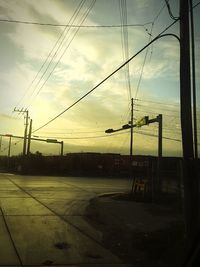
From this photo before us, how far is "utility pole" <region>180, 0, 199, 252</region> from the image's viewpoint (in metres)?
9.38

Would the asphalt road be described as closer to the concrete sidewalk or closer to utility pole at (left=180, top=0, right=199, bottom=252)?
the concrete sidewalk

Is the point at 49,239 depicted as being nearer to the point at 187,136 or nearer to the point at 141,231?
the point at 141,231

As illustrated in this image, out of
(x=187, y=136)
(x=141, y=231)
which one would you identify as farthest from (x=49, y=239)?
(x=187, y=136)

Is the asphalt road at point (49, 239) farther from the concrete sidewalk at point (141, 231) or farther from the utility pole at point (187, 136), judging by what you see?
the utility pole at point (187, 136)

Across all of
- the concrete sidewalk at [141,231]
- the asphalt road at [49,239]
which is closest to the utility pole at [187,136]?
the concrete sidewalk at [141,231]

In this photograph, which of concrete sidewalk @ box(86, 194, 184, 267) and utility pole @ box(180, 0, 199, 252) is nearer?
utility pole @ box(180, 0, 199, 252)

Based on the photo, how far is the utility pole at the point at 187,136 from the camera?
9375 millimetres

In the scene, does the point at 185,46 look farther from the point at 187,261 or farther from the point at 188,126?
the point at 187,261

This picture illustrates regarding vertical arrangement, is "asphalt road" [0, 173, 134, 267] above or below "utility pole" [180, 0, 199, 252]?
below

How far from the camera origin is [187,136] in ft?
33.0

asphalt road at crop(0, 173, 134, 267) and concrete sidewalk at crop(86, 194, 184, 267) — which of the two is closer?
asphalt road at crop(0, 173, 134, 267)

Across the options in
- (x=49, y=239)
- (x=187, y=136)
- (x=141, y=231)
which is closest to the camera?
(x=187, y=136)

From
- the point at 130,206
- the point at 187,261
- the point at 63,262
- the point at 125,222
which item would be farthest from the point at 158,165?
the point at 187,261

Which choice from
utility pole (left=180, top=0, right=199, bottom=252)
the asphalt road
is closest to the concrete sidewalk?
the asphalt road
